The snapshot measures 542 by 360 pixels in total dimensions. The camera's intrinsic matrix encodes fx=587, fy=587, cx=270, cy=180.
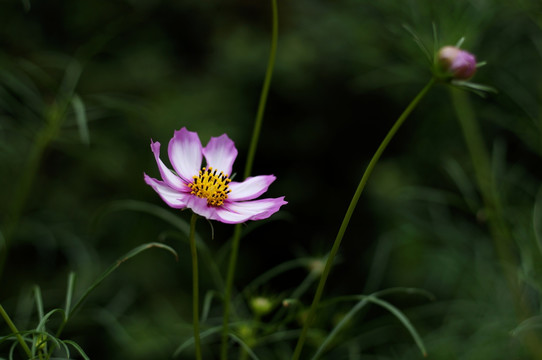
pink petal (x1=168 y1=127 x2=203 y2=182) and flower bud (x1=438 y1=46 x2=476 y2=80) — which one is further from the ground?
flower bud (x1=438 y1=46 x2=476 y2=80)

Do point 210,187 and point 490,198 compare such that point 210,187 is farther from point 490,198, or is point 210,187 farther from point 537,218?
point 537,218

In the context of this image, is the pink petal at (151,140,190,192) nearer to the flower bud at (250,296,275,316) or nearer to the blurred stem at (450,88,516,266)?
the flower bud at (250,296,275,316)

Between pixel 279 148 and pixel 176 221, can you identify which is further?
pixel 279 148

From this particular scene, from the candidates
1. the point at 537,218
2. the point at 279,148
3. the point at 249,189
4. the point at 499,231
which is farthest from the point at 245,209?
the point at 279,148

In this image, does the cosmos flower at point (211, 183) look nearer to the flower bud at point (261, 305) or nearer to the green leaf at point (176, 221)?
the green leaf at point (176, 221)

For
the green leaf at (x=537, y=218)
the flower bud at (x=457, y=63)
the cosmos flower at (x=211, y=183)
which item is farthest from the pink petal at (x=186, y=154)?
the green leaf at (x=537, y=218)

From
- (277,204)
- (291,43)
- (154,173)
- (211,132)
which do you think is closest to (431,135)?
(291,43)

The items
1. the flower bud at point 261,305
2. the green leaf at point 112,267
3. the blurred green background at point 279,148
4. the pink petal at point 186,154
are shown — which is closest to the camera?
the green leaf at point 112,267

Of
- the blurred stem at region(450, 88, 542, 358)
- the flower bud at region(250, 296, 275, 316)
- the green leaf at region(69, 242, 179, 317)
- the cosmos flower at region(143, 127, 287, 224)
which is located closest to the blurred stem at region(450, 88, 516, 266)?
the blurred stem at region(450, 88, 542, 358)
